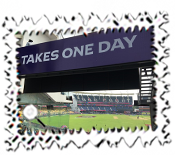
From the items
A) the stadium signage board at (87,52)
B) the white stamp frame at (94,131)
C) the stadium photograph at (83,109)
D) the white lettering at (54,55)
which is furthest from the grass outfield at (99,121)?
the white lettering at (54,55)

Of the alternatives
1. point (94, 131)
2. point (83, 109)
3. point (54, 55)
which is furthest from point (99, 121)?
point (54, 55)

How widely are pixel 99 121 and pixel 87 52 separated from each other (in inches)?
Answer: 71.4

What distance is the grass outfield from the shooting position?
3.21m

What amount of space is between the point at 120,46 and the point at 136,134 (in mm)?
1724

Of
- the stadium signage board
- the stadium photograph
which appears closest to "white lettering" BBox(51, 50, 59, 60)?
the stadium signage board

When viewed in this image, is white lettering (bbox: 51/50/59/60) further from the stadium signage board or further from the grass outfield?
the grass outfield

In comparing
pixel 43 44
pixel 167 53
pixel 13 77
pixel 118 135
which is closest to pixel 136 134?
pixel 118 135

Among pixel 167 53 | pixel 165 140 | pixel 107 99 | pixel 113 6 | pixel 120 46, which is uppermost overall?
pixel 113 6

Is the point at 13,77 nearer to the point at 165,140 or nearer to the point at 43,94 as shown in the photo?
the point at 43,94

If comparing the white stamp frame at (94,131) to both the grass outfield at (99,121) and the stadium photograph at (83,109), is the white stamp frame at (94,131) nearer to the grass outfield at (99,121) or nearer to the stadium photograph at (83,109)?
the grass outfield at (99,121)

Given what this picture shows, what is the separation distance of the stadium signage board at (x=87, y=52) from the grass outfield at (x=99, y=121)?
4.35ft

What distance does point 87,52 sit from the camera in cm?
335

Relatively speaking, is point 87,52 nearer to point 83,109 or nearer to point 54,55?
point 54,55

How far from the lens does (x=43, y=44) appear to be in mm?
3795
